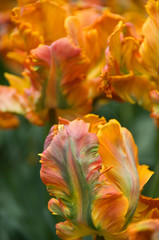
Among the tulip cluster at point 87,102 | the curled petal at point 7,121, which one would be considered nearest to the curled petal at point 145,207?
the tulip cluster at point 87,102

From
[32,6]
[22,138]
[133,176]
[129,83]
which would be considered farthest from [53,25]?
[22,138]

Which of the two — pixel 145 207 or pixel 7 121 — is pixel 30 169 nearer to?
pixel 7 121

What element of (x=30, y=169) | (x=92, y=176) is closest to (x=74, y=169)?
(x=92, y=176)

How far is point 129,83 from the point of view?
566mm

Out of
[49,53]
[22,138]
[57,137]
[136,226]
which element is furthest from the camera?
[22,138]

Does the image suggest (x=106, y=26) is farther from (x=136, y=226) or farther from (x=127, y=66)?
(x=136, y=226)

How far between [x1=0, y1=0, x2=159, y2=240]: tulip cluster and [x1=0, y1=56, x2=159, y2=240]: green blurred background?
7 centimetres

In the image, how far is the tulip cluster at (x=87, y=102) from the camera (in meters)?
0.44

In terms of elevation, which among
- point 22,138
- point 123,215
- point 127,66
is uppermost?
point 127,66

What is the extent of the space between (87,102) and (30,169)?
37 centimetres

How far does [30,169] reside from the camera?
950 millimetres

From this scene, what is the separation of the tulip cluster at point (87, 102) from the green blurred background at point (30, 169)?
0.07 meters

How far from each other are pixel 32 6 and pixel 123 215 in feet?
1.06

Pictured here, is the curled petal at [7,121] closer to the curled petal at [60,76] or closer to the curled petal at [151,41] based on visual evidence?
the curled petal at [60,76]
